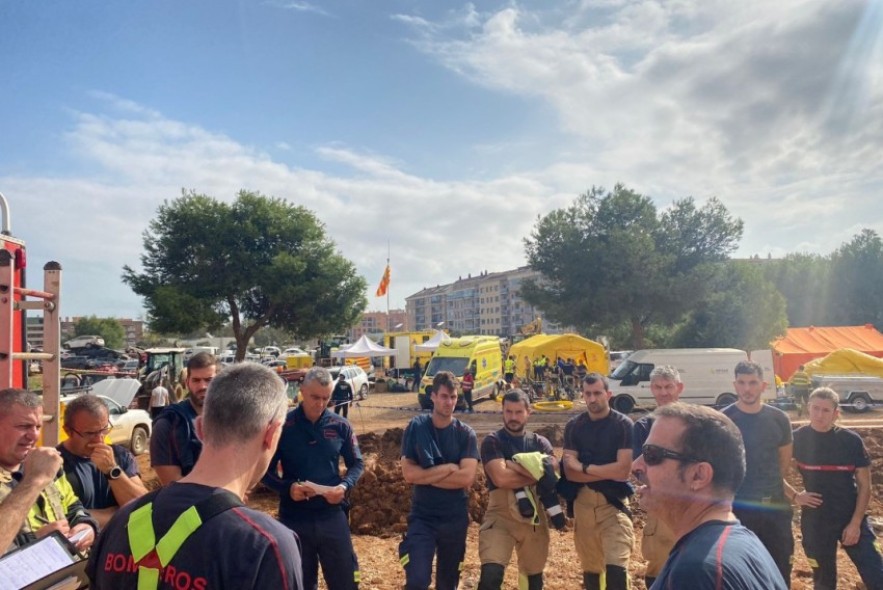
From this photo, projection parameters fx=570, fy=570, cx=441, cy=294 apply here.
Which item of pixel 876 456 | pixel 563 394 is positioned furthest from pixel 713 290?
pixel 876 456

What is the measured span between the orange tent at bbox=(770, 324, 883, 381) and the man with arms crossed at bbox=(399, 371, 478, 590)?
2851 centimetres

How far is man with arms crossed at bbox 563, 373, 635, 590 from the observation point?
15.0 ft

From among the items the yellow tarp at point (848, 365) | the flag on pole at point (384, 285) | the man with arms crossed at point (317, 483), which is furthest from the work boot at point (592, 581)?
the flag on pole at point (384, 285)

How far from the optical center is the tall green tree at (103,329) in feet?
282

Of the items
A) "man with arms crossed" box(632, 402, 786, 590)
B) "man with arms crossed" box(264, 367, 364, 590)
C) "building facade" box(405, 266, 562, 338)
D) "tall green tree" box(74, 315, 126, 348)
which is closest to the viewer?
"man with arms crossed" box(632, 402, 786, 590)

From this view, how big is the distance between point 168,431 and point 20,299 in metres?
1.26

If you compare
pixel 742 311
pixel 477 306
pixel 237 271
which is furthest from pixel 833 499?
pixel 477 306

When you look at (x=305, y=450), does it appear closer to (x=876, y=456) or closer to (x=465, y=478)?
(x=465, y=478)

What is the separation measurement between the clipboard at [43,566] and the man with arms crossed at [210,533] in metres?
0.48

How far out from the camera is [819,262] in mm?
54812

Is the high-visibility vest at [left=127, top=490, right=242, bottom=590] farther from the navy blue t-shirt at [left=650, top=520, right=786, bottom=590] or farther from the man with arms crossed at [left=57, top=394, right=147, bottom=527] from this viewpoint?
the man with arms crossed at [left=57, top=394, right=147, bottom=527]

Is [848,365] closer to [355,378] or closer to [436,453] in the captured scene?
[355,378]

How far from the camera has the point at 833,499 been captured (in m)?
4.67

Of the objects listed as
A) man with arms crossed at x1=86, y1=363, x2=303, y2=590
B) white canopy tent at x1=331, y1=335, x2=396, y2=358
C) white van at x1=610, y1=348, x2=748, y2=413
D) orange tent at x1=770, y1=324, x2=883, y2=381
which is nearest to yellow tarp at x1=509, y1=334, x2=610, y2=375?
white van at x1=610, y1=348, x2=748, y2=413
